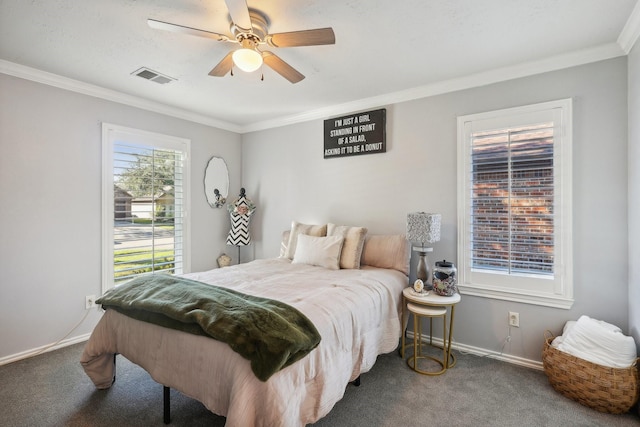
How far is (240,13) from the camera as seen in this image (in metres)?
1.64

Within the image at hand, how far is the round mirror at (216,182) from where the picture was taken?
163 inches

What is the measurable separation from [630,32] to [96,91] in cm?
437

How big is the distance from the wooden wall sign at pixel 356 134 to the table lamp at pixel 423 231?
0.96 meters

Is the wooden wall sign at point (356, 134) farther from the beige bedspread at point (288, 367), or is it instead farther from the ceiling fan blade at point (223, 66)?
the ceiling fan blade at point (223, 66)

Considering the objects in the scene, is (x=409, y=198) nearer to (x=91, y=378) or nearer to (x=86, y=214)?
(x=91, y=378)

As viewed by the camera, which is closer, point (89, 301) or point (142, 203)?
point (89, 301)

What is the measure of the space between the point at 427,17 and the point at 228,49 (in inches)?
56.5

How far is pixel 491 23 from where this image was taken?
1.99 m

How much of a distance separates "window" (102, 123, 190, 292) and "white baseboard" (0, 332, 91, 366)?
53 centimetres

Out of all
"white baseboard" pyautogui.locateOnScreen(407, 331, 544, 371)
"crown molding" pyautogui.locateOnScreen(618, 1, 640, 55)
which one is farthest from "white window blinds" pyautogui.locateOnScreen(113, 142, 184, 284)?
"crown molding" pyautogui.locateOnScreen(618, 1, 640, 55)

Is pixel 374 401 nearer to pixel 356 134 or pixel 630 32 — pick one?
pixel 356 134

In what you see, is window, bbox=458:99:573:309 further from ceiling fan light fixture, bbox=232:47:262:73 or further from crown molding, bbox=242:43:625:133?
ceiling fan light fixture, bbox=232:47:262:73

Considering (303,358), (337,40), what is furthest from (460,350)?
(337,40)

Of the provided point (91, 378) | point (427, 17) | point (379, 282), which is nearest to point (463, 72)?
point (427, 17)
